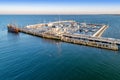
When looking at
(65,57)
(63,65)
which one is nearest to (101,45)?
(65,57)

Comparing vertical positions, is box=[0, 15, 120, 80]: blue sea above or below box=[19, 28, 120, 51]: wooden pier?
below

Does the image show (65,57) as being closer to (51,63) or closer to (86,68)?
(51,63)

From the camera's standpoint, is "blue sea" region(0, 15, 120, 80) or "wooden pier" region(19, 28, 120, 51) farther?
"wooden pier" region(19, 28, 120, 51)

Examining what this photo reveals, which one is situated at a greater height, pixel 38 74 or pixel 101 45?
pixel 101 45

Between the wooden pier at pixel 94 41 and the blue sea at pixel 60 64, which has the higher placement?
the wooden pier at pixel 94 41

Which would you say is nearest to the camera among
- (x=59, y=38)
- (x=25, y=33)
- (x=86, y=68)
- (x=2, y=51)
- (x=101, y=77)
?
(x=101, y=77)

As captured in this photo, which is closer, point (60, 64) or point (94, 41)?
point (60, 64)

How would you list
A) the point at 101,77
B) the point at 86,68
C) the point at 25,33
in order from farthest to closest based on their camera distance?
the point at 25,33 < the point at 86,68 < the point at 101,77

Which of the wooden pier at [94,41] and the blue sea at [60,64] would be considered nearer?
the blue sea at [60,64]

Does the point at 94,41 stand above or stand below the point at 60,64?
above

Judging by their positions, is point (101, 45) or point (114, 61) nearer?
point (114, 61)
